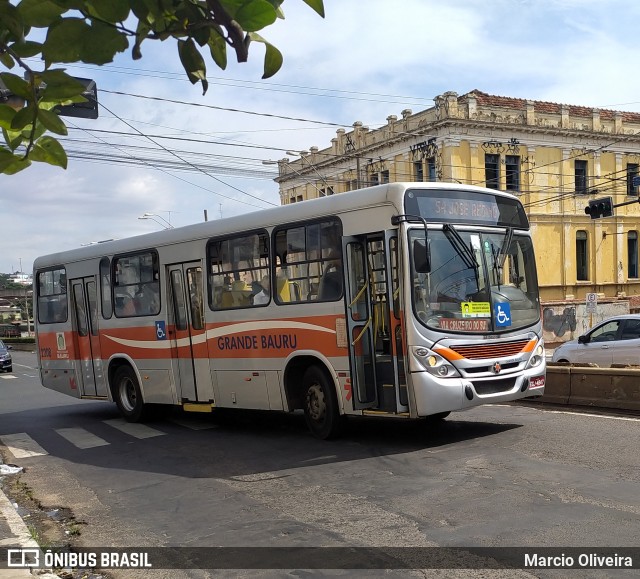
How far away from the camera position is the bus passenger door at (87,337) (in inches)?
562

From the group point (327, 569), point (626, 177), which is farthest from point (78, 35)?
point (626, 177)

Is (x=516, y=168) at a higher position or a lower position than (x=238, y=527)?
higher

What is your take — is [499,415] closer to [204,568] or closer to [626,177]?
[204,568]

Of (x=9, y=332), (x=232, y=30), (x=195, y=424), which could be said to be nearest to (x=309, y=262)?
(x=195, y=424)

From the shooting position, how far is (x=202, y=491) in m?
7.89

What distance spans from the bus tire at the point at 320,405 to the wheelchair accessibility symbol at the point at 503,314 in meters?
2.38

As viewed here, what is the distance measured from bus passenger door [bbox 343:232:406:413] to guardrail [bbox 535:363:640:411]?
14.5 ft

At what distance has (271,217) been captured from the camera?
10.7 meters

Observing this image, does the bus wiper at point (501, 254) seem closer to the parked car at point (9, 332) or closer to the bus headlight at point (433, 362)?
the bus headlight at point (433, 362)

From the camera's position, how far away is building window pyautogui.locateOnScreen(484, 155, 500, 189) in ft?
128

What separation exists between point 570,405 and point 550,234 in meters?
30.7

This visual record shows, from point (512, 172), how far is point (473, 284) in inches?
1275

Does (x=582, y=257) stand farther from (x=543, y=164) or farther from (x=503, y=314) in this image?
(x=503, y=314)

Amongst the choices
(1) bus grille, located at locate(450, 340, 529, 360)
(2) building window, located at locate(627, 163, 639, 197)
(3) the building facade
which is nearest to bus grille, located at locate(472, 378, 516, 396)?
(1) bus grille, located at locate(450, 340, 529, 360)
